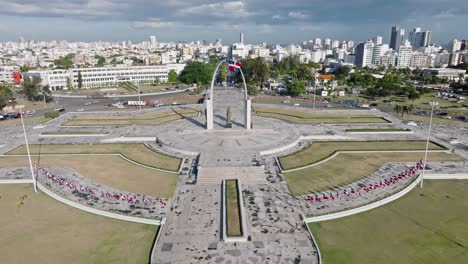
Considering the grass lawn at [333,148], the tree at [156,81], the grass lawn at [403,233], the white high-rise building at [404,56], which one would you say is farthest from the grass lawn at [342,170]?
the white high-rise building at [404,56]

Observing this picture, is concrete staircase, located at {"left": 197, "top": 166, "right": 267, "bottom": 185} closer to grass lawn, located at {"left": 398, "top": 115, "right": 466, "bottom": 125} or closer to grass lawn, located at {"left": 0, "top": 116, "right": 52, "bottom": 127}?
grass lawn, located at {"left": 398, "top": 115, "right": 466, "bottom": 125}

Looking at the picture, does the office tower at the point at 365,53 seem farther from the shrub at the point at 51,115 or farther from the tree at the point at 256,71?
the shrub at the point at 51,115

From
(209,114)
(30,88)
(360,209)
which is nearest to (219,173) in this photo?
(360,209)

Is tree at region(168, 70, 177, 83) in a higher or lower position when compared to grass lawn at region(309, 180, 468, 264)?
higher

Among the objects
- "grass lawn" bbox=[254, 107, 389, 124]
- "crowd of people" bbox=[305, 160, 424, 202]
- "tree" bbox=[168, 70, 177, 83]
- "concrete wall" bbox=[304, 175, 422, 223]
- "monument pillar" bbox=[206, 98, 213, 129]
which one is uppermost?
"tree" bbox=[168, 70, 177, 83]

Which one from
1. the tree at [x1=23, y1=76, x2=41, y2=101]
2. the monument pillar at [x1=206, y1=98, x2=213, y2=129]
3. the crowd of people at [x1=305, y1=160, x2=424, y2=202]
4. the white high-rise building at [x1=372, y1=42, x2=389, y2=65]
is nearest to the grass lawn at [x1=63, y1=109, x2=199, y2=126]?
the monument pillar at [x1=206, y1=98, x2=213, y2=129]

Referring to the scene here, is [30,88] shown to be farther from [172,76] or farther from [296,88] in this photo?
[296,88]
